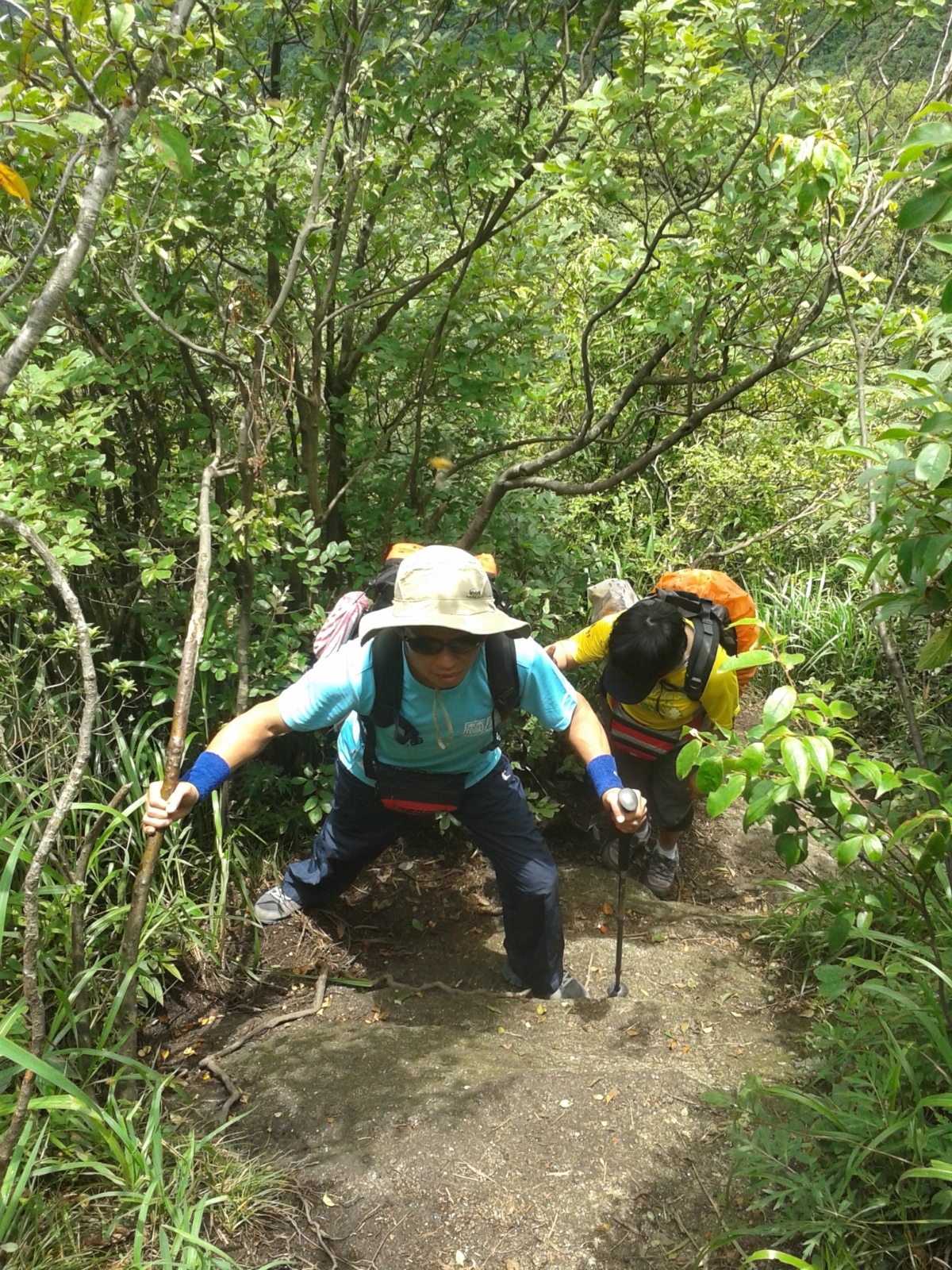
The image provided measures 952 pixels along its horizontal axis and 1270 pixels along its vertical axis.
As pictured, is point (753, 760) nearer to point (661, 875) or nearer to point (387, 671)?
point (387, 671)

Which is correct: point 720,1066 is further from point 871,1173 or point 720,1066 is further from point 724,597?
point 724,597

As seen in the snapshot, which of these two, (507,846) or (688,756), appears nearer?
(688,756)

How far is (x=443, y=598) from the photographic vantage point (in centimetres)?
265

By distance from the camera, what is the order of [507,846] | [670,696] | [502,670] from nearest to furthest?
[502,670]
[507,846]
[670,696]

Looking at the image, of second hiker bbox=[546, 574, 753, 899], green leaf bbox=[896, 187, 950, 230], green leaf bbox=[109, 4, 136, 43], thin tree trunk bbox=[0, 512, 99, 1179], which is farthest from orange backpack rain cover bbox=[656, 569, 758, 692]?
green leaf bbox=[109, 4, 136, 43]

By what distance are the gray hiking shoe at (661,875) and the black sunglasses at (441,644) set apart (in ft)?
8.32

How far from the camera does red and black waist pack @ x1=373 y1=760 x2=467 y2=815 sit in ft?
10.4

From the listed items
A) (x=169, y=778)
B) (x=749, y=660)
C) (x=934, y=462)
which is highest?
(x=934, y=462)

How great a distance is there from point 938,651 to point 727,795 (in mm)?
640

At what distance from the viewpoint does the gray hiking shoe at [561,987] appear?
3.52 metres

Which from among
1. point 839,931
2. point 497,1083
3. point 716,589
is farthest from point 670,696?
point 497,1083

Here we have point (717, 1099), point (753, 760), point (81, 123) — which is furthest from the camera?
point (717, 1099)

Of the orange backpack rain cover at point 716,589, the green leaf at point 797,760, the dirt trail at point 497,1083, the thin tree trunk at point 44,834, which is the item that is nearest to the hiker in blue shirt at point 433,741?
the dirt trail at point 497,1083

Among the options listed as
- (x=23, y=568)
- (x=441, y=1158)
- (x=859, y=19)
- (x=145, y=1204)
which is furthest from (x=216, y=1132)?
(x=859, y=19)
